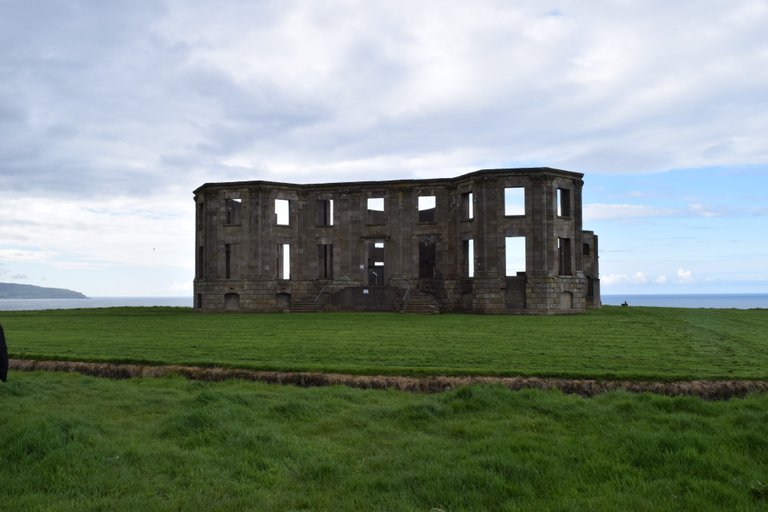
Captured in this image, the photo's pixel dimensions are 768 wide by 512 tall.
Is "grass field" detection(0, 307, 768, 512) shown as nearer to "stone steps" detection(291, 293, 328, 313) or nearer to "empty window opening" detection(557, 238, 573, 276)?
"empty window opening" detection(557, 238, 573, 276)

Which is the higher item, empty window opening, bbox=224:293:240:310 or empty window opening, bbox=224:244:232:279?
empty window opening, bbox=224:244:232:279

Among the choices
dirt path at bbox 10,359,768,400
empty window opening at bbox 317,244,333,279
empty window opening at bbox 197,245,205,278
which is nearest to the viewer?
dirt path at bbox 10,359,768,400

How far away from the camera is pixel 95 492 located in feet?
20.2

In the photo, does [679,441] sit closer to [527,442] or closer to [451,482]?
[527,442]

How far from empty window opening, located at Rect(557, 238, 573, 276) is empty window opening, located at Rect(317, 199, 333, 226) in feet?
55.3

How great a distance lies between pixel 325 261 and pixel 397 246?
6171 mm

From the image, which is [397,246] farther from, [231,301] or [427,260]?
[231,301]

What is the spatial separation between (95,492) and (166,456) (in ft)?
3.68

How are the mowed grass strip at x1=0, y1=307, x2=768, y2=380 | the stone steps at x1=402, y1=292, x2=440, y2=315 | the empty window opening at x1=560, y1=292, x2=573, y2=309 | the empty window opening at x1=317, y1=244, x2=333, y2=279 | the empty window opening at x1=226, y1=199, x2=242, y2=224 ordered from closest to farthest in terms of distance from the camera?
1. the mowed grass strip at x1=0, y1=307, x2=768, y2=380
2. the stone steps at x1=402, y1=292, x2=440, y2=315
3. the empty window opening at x1=560, y1=292, x2=573, y2=309
4. the empty window opening at x1=317, y1=244, x2=333, y2=279
5. the empty window opening at x1=226, y1=199, x2=242, y2=224

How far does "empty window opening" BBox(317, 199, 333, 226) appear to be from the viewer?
46.5m

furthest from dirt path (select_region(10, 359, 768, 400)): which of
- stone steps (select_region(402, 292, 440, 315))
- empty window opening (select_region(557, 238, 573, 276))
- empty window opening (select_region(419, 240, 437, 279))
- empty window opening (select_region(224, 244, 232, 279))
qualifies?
empty window opening (select_region(419, 240, 437, 279))

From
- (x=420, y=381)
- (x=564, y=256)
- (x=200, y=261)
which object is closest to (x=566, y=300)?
(x=564, y=256)

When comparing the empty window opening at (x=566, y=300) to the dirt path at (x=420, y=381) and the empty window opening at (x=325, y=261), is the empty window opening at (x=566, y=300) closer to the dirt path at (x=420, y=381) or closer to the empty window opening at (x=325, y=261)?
the empty window opening at (x=325, y=261)

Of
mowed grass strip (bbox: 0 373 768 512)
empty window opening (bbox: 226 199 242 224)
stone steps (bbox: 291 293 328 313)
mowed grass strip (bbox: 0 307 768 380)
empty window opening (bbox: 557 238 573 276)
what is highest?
empty window opening (bbox: 226 199 242 224)
